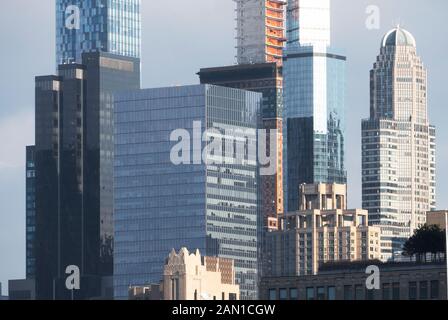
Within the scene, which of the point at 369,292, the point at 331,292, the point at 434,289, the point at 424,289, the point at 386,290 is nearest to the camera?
the point at 434,289

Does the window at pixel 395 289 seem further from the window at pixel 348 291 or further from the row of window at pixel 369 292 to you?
the window at pixel 348 291

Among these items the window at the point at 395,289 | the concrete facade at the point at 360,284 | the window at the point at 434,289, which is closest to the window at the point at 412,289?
the concrete facade at the point at 360,284

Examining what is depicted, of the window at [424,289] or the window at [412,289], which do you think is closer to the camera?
Answer: the window at [424,289]

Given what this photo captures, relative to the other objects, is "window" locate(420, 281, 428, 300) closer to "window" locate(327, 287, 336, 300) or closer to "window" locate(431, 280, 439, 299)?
"window" locate(431, 280, 439, 299)

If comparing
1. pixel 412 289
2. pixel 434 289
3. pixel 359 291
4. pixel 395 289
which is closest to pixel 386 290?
pixel 412 289

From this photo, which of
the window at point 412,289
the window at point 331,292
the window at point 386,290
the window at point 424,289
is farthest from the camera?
the window at point 331,292

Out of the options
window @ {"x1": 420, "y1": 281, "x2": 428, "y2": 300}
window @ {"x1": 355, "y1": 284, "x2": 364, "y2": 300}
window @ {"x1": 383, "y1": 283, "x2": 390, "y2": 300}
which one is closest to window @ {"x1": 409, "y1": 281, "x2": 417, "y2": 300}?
window @ {"x1": 420, "y1": 281, "x2": 428, "y2": 300}

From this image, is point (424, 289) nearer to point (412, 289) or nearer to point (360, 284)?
point (412, 289)
